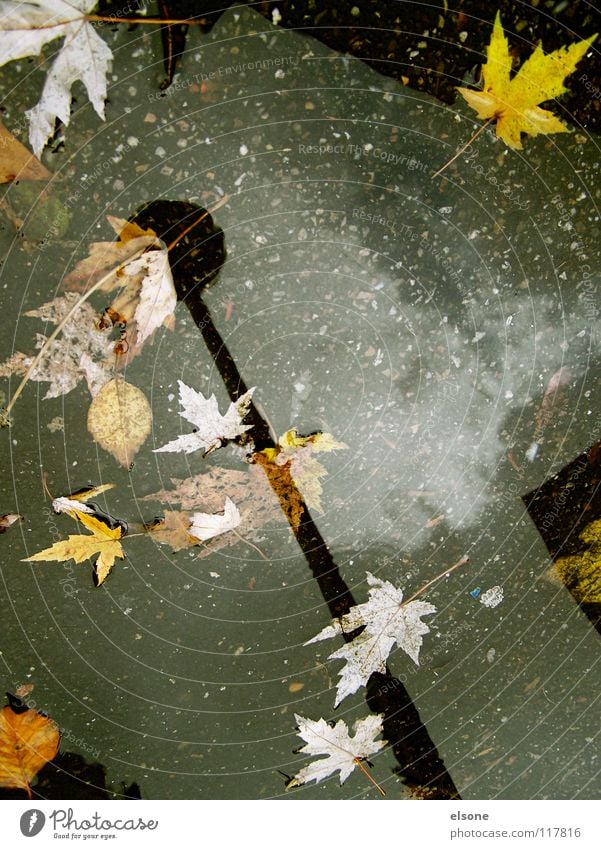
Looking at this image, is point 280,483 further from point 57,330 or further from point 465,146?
point 465,146

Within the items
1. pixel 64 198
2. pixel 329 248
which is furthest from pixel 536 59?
pixel 64 198

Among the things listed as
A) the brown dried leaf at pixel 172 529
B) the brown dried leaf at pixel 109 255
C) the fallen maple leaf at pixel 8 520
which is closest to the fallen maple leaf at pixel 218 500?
the brown dried leaf at pixel 172 529

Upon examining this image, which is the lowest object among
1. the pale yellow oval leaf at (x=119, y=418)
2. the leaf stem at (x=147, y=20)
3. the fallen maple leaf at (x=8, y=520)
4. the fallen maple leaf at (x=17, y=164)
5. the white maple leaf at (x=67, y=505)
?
the white maple leaf at (x=67, y=505)

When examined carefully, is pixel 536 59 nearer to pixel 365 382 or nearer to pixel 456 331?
pixel 456 331

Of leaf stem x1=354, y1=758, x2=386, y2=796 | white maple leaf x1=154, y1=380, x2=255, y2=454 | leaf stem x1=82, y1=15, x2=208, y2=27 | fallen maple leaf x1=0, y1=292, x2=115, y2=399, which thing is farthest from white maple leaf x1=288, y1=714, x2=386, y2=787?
leaf stem x1=82, y1=15, x2=208, y2=27
